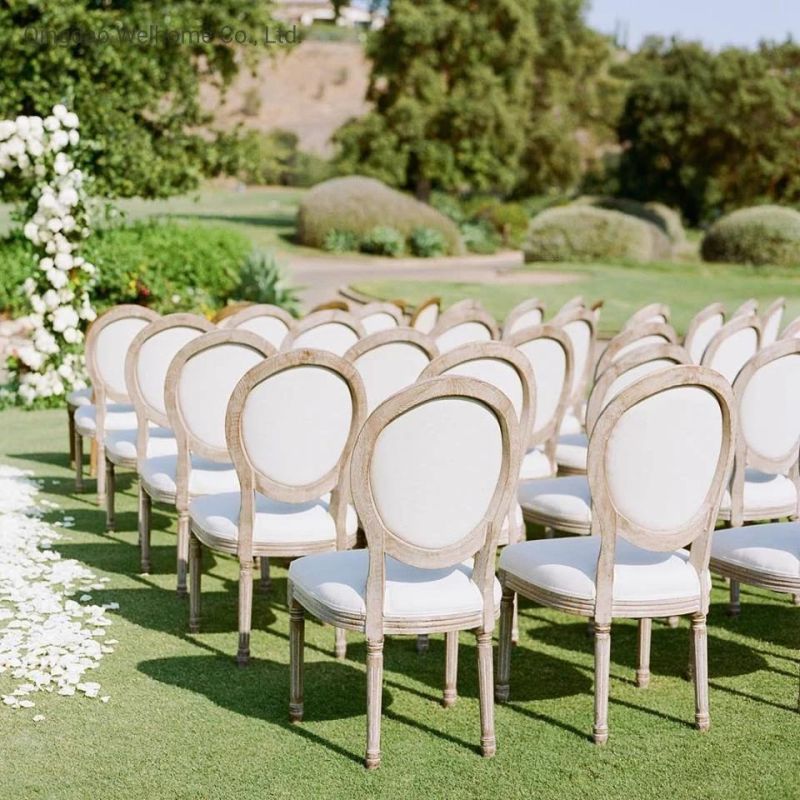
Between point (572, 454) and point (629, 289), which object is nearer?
point (572, 454)

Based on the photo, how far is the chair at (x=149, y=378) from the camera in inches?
242

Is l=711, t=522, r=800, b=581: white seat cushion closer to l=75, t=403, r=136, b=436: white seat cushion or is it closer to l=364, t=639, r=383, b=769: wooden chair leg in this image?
l=364, t=639, r=383, b=769: wooden chair leg

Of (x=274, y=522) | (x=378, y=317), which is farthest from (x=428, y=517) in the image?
(x=378, y=317)

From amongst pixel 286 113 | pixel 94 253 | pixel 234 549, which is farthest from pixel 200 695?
pixel 286 113

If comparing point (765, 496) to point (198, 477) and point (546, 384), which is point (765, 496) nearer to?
point (546, 384)

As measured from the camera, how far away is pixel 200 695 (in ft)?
15.0

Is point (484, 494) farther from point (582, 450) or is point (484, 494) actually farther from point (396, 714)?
point (582, 450)

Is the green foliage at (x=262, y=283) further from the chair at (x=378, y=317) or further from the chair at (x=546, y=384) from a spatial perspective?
the chair at (x=546, y=384)

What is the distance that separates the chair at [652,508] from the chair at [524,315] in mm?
3515

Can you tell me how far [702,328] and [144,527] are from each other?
361cm

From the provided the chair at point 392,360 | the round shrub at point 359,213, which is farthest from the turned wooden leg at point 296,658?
the round shrub at point 359,213

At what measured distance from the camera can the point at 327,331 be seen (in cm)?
658

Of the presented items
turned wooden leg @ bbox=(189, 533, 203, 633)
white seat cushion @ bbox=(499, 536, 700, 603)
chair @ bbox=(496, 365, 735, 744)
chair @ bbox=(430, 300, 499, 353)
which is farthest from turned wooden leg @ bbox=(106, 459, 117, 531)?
chair @ bbox=(496, 365, 735, 744)

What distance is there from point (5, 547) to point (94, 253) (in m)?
4.81
